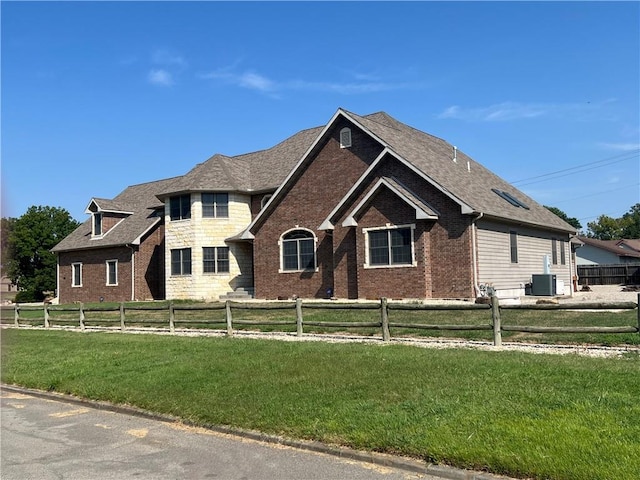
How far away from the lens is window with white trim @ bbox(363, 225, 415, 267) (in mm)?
24766

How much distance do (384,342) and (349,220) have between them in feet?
41.6

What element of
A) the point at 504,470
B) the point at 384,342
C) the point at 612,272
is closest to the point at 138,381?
the point at 384,342

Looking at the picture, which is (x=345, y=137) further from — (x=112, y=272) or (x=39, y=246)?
(x=39, y=246)

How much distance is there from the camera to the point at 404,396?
8.25 meters

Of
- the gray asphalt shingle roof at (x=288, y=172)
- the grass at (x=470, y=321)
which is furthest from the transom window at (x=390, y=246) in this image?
the grass at (x=470, y=321)

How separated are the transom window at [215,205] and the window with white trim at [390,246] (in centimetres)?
1069

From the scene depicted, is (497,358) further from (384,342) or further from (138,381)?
(138,381)

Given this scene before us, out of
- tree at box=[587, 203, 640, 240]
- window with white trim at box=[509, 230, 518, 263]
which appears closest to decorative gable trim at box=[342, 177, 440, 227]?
window with white trim at box=[509, 230, 518, 263]

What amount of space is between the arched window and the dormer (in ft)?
48.7

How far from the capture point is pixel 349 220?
2583 centimetres

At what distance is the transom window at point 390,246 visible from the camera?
81.4 ft

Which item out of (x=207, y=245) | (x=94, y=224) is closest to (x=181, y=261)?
(x=207, y=245)

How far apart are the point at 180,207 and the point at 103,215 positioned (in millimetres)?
8155

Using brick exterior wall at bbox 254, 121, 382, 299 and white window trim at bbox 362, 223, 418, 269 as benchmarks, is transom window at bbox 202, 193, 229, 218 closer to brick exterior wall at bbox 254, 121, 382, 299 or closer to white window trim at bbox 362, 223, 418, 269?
brick exterior wall at bbox 254, 121, 382, 299
